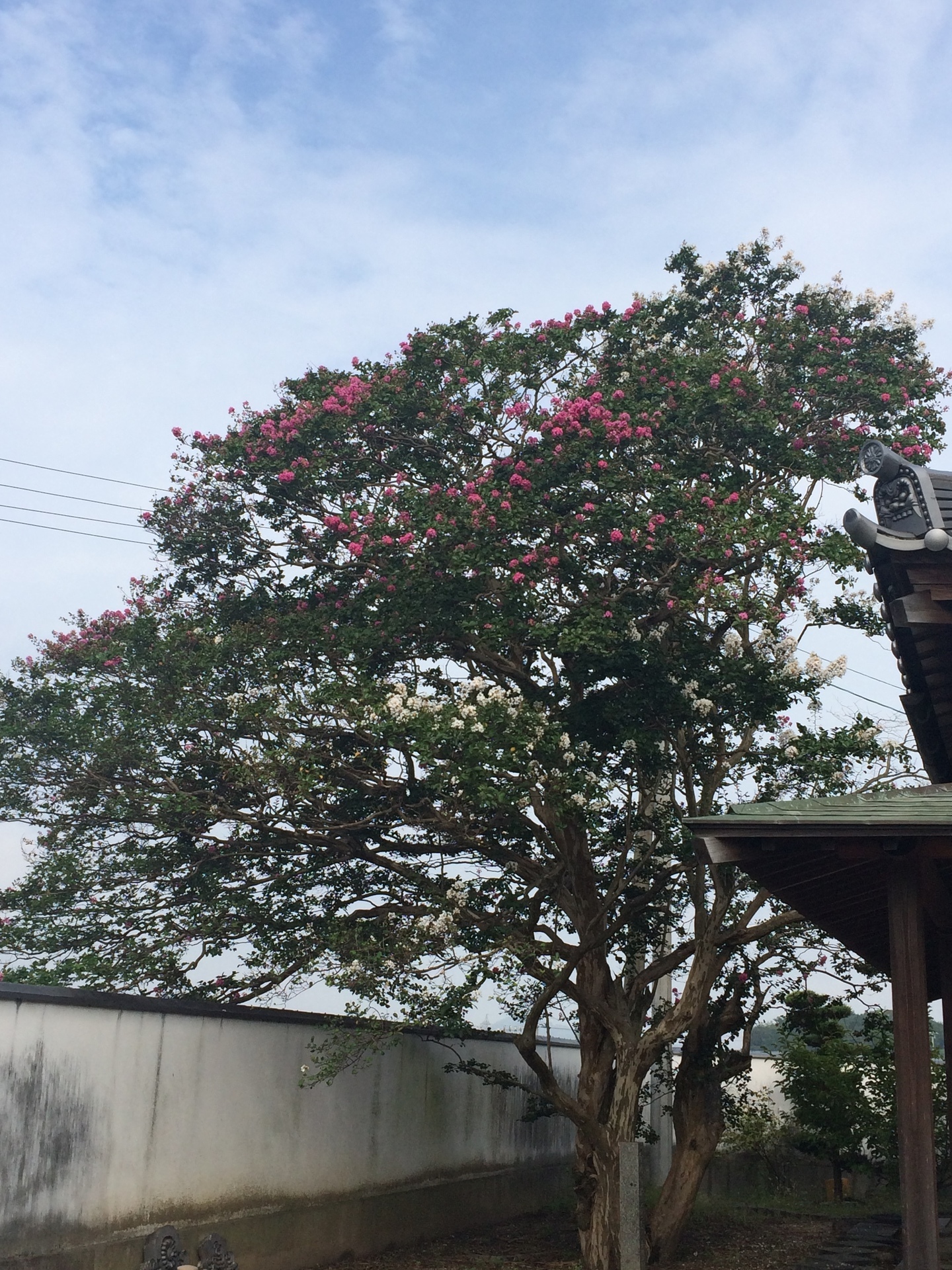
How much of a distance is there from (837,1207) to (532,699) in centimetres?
1084

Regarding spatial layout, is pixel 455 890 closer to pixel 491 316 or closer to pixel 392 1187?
pixel 392 1187

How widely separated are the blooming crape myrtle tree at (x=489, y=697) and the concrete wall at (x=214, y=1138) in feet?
5.06

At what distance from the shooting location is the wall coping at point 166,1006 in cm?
1049

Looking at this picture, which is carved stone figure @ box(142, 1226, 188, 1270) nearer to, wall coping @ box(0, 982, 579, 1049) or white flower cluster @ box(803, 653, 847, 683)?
wall coping @ box(0, 982, 579, 1049)

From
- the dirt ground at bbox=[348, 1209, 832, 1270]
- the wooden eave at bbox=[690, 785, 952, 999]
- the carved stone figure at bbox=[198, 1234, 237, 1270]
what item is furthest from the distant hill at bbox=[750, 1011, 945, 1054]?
the carved stone figure at bbox=[198, 1234, 237, 1270]

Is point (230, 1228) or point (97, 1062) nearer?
point (97, 1062)

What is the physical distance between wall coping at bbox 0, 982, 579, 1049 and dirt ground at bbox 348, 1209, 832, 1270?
8.61ft

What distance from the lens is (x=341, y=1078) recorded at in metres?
15.0

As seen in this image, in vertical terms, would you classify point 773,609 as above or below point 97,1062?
above

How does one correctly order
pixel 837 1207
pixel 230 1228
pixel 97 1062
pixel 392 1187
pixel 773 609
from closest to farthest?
pixel 97 1062, pixel 230 1228, pixel 773 609, pixel 392 1187, pixel 837 1207

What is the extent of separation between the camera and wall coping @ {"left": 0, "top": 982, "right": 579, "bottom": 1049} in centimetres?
1049

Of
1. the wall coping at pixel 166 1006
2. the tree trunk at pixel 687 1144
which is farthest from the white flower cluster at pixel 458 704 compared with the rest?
the tree trunk at pixel 687 1144

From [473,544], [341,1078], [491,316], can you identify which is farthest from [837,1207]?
[491,316]

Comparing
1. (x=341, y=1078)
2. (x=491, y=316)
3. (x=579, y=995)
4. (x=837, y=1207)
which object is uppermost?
(x=491, y=316)
